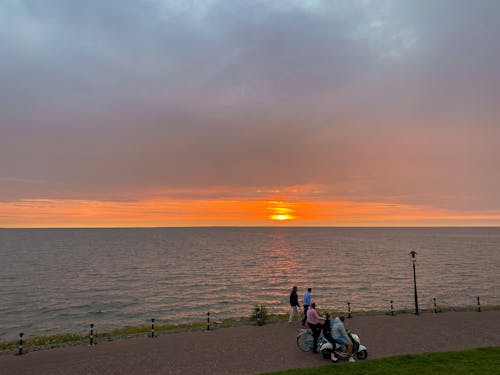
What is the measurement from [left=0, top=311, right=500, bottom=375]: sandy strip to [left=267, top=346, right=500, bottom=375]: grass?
4.04ft

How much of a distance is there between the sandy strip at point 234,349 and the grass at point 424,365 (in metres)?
1.23

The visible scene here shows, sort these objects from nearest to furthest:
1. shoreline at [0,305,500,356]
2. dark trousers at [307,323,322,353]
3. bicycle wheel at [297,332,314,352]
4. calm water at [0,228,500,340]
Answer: dark trousers at [307,323,322,353], bicycle wheel at [297,332,314,352], shoreline at [0,305,500,356], calm water at [0,228,500,340]

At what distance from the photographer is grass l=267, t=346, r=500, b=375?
1099 centimetres

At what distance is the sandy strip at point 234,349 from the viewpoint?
12.9m

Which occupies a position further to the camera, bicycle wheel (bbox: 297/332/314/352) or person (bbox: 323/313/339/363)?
bicycle wheel (bbox: 297/332/314/352)

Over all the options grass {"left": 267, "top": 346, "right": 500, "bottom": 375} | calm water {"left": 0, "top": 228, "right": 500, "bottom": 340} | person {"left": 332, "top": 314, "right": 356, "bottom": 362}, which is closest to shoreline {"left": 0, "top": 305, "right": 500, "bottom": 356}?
person {"left": 332, "top": 314, "right": 356, "bottom": 362}

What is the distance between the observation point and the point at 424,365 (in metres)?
11.6

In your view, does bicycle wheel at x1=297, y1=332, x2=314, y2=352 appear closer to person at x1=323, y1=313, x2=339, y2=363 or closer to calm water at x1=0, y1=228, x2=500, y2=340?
person at x1=323, y1=313, x2=339, y2=363

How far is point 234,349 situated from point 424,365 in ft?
24.8

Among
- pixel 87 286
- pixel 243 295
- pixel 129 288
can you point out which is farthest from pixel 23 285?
pixel 243 295

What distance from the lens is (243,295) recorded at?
4012cm

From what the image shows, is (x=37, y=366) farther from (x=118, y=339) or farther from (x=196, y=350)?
(x=196, y=350)

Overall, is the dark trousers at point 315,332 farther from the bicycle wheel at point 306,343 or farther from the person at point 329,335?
the person at point 329,335

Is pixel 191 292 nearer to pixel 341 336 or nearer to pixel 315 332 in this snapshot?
pixel 315 332
